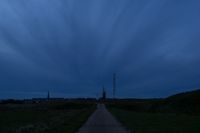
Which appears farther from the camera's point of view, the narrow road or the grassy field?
the grassy field

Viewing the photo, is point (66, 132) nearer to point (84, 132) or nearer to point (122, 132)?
point (84, 132)

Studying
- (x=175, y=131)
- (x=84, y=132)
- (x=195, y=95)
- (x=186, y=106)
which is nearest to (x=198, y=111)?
(x=186, y=106)

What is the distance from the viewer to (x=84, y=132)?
24734 millimetres

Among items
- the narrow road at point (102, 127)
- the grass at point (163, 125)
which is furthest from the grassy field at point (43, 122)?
the grass at point (163, 125)

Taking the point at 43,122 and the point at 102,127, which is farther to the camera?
the point at 43,122

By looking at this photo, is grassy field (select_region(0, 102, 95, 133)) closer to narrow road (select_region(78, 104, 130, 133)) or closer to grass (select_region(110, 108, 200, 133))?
narrow road (select_region(78, 104, 130, 133))

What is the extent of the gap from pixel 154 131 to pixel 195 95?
1876 inches

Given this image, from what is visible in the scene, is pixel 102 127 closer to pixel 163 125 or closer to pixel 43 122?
pixel 163 125

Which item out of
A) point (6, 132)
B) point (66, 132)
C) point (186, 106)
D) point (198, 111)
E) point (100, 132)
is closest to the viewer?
point (100, 132)

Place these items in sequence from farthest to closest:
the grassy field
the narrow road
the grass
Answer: the grassy field
the grass
the narrow road

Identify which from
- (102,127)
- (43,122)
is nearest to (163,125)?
(102,127)

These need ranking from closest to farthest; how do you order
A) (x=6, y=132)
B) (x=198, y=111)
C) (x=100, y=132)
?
(x=100, y=132) < (x=6, y=132) < (x=198, y=111)

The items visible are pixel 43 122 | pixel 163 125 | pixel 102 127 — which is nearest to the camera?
pixel 102 127

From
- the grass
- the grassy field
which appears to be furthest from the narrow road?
the grass
